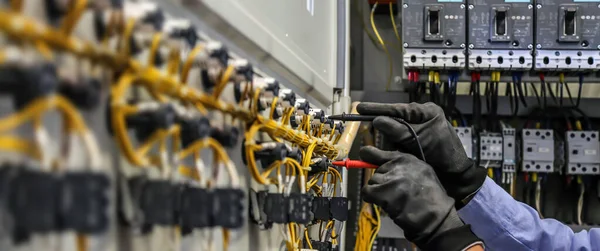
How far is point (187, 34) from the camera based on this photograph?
22.9 inches

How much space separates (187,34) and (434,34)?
181cm

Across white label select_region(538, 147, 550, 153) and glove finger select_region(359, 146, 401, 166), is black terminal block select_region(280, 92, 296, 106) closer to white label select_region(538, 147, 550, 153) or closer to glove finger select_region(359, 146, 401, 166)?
glove finger select_region(359, 146, 401, 166)

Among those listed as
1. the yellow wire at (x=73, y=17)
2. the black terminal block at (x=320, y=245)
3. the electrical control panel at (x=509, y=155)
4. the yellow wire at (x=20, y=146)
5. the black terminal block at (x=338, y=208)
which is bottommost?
the black terminal block at (x=320, y=245)

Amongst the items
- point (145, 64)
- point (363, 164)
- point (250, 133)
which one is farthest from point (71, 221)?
point (363, 164)

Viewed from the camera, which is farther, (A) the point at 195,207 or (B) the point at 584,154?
(B) the point at 584,154

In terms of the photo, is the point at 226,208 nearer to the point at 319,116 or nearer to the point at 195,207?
the point at 195,207

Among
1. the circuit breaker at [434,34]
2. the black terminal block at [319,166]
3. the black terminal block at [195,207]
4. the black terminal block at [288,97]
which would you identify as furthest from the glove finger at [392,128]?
the circuit breaker at [434,34]

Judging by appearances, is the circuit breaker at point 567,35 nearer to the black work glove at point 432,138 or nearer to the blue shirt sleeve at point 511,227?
the blue shirt sleeve at point 511,227

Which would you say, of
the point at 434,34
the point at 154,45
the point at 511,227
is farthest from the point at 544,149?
the point at 154,45

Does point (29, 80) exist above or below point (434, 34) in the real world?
below

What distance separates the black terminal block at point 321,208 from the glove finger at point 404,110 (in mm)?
196

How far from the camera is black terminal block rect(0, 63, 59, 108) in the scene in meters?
0.37

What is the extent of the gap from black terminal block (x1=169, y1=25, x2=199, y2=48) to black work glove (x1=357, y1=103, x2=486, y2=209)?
0.63 metres

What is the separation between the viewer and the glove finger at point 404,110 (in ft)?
3.94
